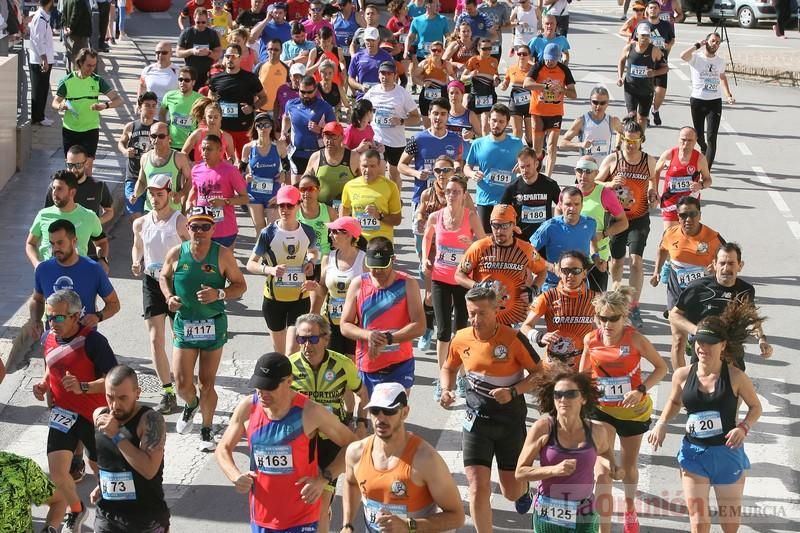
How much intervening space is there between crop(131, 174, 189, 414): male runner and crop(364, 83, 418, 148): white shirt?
5.16 metres

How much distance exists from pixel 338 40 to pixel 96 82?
721 centimetres

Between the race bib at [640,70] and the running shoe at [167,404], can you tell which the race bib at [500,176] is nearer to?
the running shoe at [167,404]

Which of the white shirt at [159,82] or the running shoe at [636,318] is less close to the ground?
the white shirt at [159,82]

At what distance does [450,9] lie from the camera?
33.1 metres

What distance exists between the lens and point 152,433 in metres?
8.01

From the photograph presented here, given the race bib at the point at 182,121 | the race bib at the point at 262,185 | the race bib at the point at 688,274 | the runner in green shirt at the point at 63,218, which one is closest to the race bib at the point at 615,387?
the race bib at the point at 688,274

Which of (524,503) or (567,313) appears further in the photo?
(567,313)

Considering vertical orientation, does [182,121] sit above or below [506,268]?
below

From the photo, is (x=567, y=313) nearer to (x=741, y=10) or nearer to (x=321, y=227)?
(x=321, y=227)

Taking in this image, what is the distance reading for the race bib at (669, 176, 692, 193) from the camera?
48.2 ft

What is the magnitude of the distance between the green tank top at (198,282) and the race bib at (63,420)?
165 centimetres

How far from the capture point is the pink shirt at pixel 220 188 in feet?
44.4

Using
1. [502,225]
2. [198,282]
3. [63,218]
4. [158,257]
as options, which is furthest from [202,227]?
[502,225]

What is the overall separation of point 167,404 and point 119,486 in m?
3.57
